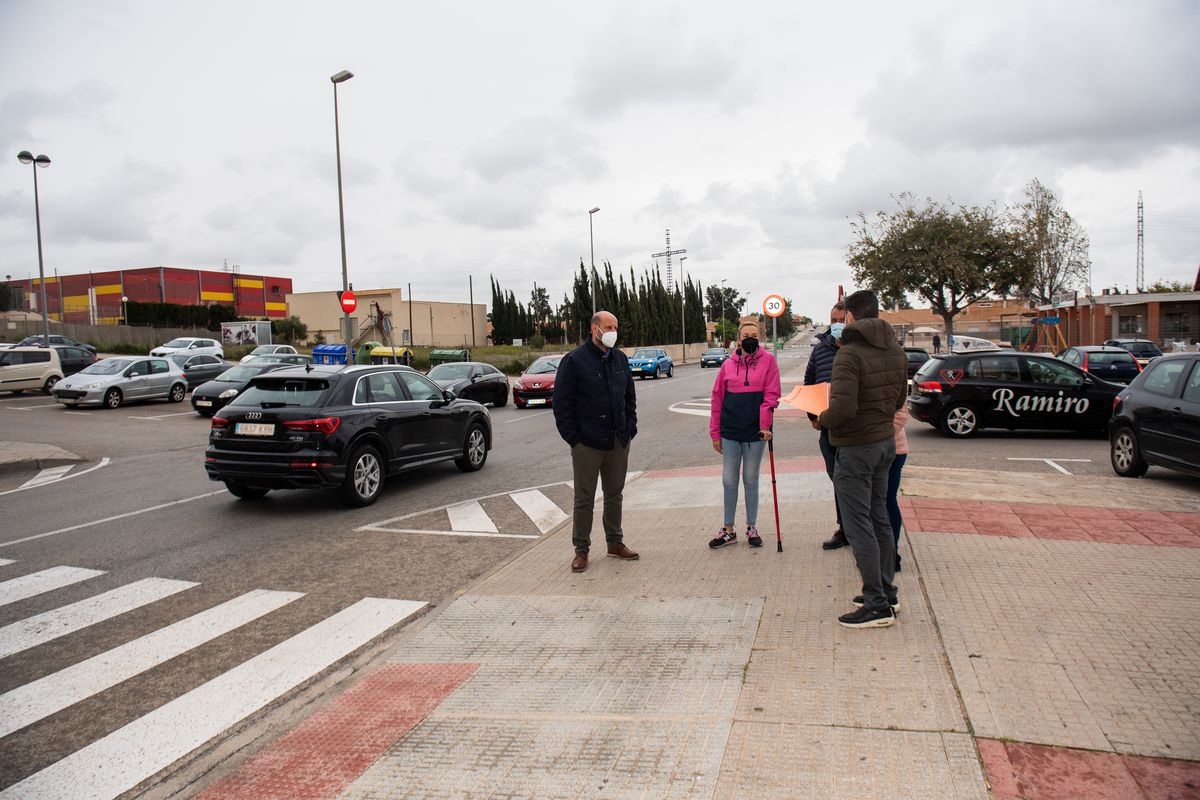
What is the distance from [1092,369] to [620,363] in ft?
66.2

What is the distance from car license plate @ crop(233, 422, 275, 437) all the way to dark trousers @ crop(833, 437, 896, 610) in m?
6.26

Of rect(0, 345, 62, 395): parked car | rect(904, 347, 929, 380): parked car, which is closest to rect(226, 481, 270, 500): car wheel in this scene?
rect(904, 347, 929, 380): parked car

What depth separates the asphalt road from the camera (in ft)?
14.8

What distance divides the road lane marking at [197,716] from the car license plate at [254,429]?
3792mm

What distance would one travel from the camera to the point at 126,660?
4840 mm

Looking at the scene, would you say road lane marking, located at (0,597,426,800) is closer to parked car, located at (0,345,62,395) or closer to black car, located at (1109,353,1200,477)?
black car, located at (1109,353,1200,477)

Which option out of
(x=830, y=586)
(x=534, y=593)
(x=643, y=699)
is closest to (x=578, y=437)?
(x=534, y=593)

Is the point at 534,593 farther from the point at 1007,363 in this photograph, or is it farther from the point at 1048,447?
the point at 1007,363

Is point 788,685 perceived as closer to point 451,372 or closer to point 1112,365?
point 451,372

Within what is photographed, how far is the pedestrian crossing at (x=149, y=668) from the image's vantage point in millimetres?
3617

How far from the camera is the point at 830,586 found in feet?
17.7

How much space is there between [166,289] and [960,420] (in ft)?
282

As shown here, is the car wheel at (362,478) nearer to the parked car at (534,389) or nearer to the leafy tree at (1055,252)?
the parked car at (534,389)

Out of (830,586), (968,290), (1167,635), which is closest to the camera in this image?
(1167,635)
